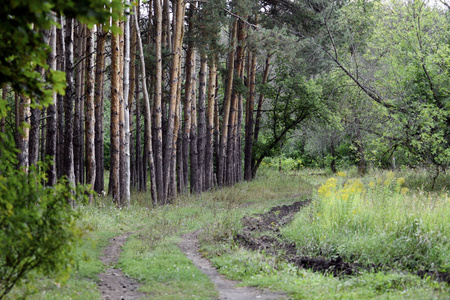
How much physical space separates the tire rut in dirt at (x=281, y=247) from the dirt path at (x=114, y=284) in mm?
2893

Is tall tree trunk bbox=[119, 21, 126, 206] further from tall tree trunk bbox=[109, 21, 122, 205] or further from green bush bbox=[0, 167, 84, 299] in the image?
green bush bbox=[0, 167, 84, 299]

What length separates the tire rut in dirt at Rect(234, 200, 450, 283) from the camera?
7.73m

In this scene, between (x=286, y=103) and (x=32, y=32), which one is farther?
(x=286, y=103)

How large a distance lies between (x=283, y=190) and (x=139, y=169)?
817 cm

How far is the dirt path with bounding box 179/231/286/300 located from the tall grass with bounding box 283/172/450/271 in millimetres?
2137

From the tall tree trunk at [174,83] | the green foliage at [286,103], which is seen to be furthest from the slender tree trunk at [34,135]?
the green foliage at [286,103]

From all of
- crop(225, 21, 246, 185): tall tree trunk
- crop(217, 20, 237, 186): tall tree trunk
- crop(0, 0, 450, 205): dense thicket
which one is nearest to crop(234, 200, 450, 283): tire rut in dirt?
crop(0, 0, 450, 205): dense thicket

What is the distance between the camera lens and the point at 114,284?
7.60m

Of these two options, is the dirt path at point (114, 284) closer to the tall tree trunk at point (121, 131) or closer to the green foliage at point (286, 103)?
the tall tree trunk at point (121, 131)

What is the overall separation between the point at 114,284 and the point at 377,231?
5576 millimetres

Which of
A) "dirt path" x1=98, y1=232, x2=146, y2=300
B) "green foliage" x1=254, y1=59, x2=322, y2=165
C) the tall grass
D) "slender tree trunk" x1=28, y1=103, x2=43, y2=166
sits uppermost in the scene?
"green foliage" x1=254, y1=59, x2=322, y2=165

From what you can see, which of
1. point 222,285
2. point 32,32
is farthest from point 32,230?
point 222,285

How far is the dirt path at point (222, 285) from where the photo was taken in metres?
6.71

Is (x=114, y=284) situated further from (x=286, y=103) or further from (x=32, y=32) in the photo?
(x=286, y=103)
